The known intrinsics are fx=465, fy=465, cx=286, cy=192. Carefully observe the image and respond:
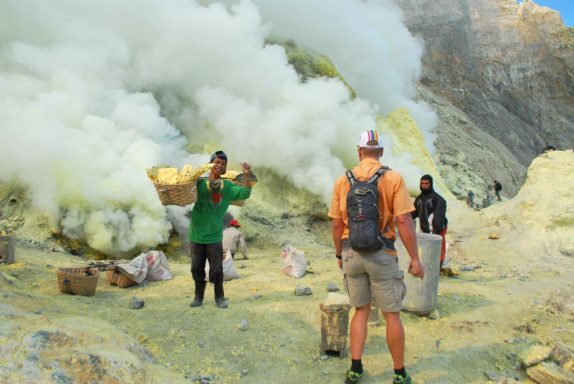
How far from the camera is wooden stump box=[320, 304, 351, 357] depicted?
3148 mm

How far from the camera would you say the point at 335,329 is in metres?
3.14

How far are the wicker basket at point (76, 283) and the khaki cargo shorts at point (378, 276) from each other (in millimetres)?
2686

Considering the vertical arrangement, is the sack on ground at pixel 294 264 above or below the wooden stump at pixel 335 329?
above

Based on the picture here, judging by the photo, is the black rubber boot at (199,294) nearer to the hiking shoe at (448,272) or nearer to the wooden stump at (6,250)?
the wooden stump at (6,250)

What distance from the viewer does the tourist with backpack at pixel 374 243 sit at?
2.58 meters

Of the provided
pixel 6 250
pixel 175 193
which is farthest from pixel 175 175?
pixel 6 250

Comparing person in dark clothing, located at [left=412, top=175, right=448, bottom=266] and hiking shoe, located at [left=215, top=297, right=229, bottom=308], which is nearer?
hiking shoe, located at [left=215, top=297, right=229, bottom=308]

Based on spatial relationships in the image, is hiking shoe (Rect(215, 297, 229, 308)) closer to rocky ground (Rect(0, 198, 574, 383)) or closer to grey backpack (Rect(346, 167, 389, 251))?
rocky ground (Rect(0, 198, 574, 383))

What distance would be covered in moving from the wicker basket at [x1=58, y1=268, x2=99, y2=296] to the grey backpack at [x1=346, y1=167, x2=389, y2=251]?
2770 millimetres

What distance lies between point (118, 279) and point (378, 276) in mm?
3206

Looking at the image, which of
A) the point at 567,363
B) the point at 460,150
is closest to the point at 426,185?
the point at 567,363

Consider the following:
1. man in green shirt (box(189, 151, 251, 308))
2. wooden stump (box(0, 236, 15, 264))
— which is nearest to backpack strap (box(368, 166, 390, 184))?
man in green shirt (box(189, 151, 251, 308))

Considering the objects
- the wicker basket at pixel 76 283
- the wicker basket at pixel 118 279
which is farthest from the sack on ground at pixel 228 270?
the wicker basket at pixel 76 283

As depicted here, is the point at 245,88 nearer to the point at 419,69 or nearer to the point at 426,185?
the point at 426,185
